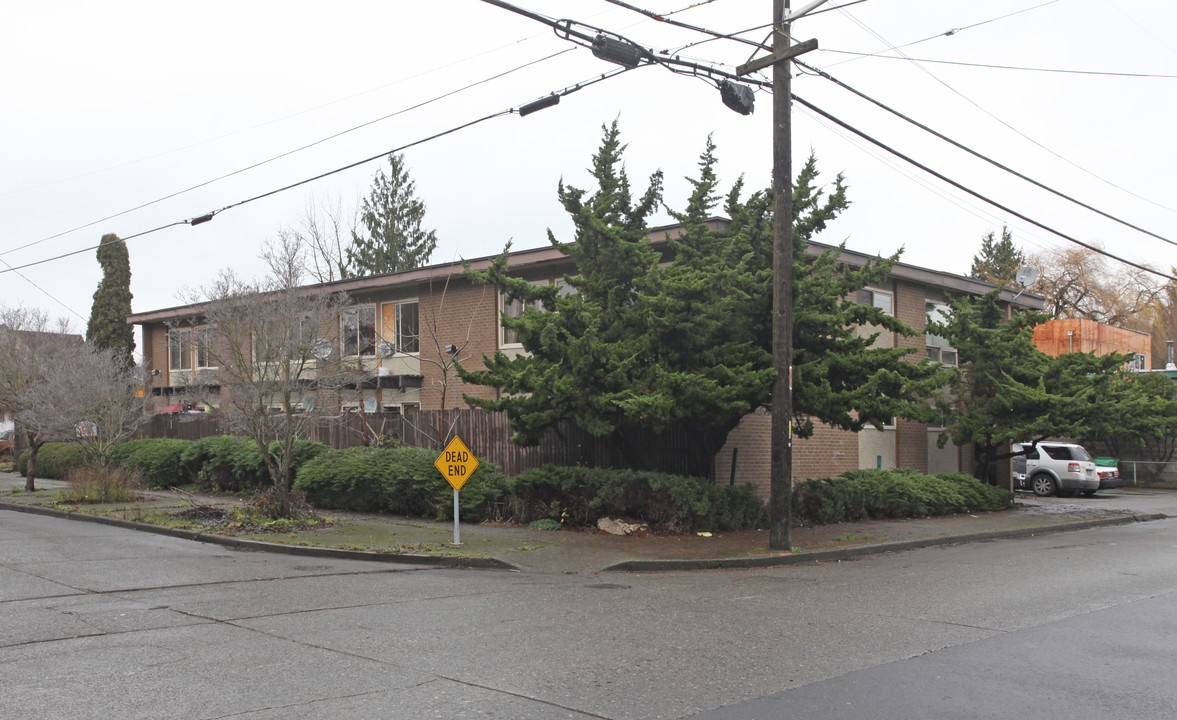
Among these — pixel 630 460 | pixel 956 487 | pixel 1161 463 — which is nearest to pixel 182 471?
pixel 630 460

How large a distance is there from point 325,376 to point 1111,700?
573 inches

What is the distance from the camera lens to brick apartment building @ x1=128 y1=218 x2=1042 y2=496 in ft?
70.1

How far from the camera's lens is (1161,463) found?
3425 cm

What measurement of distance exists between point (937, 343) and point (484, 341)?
39.8 feet

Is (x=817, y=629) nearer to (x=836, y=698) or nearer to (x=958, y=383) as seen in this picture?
(x=836, y=698)

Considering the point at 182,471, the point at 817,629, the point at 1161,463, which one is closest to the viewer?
the point at 817,629

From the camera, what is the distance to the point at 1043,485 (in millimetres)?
29859

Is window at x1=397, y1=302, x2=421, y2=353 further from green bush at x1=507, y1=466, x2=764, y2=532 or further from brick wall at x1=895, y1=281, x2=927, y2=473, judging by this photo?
brick wall at x1=895, y1=281, x2=927, y2=473

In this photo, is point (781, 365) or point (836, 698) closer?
point (836, 698)

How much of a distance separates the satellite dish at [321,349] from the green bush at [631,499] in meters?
4.26

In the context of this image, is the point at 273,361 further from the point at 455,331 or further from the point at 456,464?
the point at 455,331

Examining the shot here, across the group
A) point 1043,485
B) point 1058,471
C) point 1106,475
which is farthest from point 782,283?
point 1106,475

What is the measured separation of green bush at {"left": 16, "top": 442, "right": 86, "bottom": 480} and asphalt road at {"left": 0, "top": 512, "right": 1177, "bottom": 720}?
60.8 feet

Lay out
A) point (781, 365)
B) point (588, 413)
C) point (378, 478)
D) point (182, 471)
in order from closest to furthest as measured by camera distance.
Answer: point (781, 365), point (588, 413), point (378, 478), point (182, 471)
